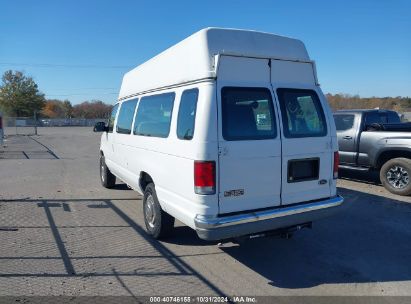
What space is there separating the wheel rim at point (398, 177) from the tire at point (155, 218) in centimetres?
581

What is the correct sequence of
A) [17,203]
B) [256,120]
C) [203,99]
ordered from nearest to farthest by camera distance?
[203,99], [256,120], [17,203]

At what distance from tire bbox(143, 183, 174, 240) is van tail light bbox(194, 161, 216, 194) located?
1.35 m

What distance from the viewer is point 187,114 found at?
14.6ft

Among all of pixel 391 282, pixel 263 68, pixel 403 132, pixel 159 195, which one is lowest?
pixel 391 282

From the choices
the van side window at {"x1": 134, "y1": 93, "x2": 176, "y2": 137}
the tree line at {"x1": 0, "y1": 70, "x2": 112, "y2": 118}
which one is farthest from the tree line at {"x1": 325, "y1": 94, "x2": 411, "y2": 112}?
the van side window at {"x1": 134, "y1": 93, "x2": 176, "y2": 137}

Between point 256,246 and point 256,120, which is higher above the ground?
point 256,120

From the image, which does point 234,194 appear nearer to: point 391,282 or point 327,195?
point 327,195

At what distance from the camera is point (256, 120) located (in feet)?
14.5

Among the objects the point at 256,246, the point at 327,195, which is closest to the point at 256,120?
the point at 327,195

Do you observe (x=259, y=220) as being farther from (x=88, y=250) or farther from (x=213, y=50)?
(x=88, y=250)

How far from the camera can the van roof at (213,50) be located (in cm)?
430

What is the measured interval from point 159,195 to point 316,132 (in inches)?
87.6

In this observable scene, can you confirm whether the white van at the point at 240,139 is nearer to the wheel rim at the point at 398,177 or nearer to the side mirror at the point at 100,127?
the side mirror at the point at 100,127

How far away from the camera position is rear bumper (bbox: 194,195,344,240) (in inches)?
158
